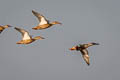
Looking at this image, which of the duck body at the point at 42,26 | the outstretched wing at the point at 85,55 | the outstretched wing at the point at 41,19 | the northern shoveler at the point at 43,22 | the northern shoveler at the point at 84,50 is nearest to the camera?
the duck body at the point at 42,26

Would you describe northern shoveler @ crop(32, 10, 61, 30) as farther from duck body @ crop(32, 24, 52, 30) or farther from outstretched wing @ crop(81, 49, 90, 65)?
outstretched wing @ crop(81, 49, 90, 65)

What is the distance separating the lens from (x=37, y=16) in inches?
2234

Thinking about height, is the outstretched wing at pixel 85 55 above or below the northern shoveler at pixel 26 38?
below

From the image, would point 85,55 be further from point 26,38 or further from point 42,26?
point 26,38

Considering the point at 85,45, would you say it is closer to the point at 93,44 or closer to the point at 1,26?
the point at 93,44

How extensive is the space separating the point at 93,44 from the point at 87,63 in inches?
98.7

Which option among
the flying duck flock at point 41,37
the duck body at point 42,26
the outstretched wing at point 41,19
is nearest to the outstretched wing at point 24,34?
the flying duck flock at point 41,37

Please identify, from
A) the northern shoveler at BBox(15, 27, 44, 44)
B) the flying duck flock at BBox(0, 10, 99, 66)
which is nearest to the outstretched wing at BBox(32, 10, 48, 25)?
the flying duck flock at BBox(0, 10, 99, 66)

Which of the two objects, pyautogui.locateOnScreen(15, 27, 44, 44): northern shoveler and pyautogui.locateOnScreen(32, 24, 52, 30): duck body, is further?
pyautogui.locateOnScreen(15, 27, 44, 44): northern shoveler

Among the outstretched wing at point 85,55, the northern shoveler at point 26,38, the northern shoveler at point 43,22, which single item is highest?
the northern shoveler at point 43,22

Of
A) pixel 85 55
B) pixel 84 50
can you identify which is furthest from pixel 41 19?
pixel 85 55

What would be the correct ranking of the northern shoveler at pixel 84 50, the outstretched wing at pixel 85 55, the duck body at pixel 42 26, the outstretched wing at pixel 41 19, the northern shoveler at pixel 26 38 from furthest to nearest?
the outstretched wing at pixel 85 55, the northern shoveler at pixel 84 50, the northern shoveler at pixel 26 38, the outstretched wing at pixel 41 19, the duck body at pixel 42 26

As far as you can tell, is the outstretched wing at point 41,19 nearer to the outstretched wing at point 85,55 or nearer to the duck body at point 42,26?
the duck body at point 42,26

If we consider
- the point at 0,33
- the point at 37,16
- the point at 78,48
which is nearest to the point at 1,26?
the point at 0,33
